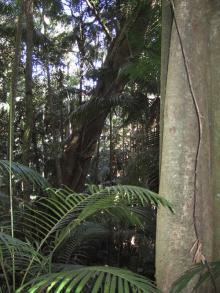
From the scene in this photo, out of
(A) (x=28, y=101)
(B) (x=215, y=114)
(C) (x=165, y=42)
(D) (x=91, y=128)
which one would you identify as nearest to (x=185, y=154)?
(B) (x=215, y=114)

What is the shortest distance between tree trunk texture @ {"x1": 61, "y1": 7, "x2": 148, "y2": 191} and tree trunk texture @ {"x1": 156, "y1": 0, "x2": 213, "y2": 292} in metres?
4.31

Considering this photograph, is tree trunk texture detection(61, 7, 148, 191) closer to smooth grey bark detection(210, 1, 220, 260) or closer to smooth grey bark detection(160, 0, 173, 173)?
smooth grey bark detection(160, 0, 173, 173)

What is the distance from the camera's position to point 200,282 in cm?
187

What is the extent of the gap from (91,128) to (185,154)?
17.0ft

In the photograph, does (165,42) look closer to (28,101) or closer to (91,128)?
(28,101)

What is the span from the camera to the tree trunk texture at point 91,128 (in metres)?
6.83

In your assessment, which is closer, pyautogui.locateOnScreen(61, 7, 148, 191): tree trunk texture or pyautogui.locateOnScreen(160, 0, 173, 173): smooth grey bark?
pyautogui.locateOnScreen(160, 0, 173, 173): smooth grey bark

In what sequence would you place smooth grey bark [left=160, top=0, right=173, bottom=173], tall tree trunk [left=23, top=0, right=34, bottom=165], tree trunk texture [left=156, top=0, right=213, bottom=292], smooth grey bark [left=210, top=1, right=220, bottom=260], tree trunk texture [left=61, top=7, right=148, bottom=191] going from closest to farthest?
tree trunk texture [left=156, top=0, right=213, bottom=292] → smooth grey bark [left=210, top=1, right=220, bottom=260] → smooth grey bark [left=160, top=0, right=173, bottom=173] → tall tree trunk [left=23, top=0, right=34, bottom=165] → tree trunk texture [left=61, top=7, right=148, bottom=191]

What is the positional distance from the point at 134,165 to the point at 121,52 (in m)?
2.29

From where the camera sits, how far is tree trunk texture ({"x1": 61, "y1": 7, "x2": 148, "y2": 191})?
269 inches

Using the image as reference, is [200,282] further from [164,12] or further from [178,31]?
[164,12]

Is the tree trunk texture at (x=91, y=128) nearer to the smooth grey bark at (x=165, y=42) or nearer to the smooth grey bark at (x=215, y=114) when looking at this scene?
the smooth grey bark at (x=165, y=42)

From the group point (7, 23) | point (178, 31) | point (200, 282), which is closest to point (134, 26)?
point (178, 31)

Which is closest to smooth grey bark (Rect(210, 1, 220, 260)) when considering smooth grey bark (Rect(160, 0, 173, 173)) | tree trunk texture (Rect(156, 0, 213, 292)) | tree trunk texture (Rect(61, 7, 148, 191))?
tree trunk texture (Rect(156, 0, 213, 292))
